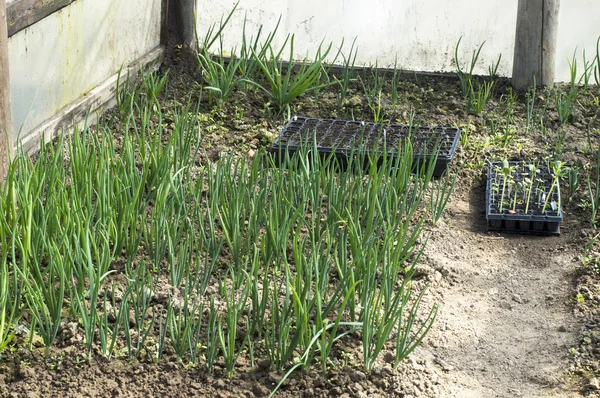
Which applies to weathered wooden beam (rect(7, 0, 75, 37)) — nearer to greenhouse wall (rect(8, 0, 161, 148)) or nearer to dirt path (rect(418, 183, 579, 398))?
greenhouse wall (rect(8, 0, 161, 148))

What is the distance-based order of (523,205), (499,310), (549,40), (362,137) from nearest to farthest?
1. (499,310)
2. (523,205)
3. (362,137)
4. (549,40)

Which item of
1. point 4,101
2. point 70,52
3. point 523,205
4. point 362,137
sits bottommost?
point 523,205

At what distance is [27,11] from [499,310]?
2218mm

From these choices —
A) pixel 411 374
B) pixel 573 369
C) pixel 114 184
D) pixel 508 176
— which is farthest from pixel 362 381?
pixel 508 176

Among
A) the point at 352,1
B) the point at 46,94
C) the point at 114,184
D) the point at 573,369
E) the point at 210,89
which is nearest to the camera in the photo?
the point at 573,369

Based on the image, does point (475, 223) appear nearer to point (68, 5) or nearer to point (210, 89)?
point (210, 89)

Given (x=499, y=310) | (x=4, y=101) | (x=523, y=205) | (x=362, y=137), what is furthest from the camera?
(x=362, y=137)

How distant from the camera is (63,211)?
9.62 feet

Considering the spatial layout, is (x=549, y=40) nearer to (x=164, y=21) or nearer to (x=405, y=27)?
(x=405, y=27)

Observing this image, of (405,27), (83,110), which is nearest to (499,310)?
(83,110)

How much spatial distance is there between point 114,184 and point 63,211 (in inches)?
15.1

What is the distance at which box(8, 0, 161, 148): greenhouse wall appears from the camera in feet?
12.9

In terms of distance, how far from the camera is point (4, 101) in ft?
11.0

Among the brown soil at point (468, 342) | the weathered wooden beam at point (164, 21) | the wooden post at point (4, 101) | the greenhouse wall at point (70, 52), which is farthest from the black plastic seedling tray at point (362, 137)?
the wooden post at point (4, 101)
